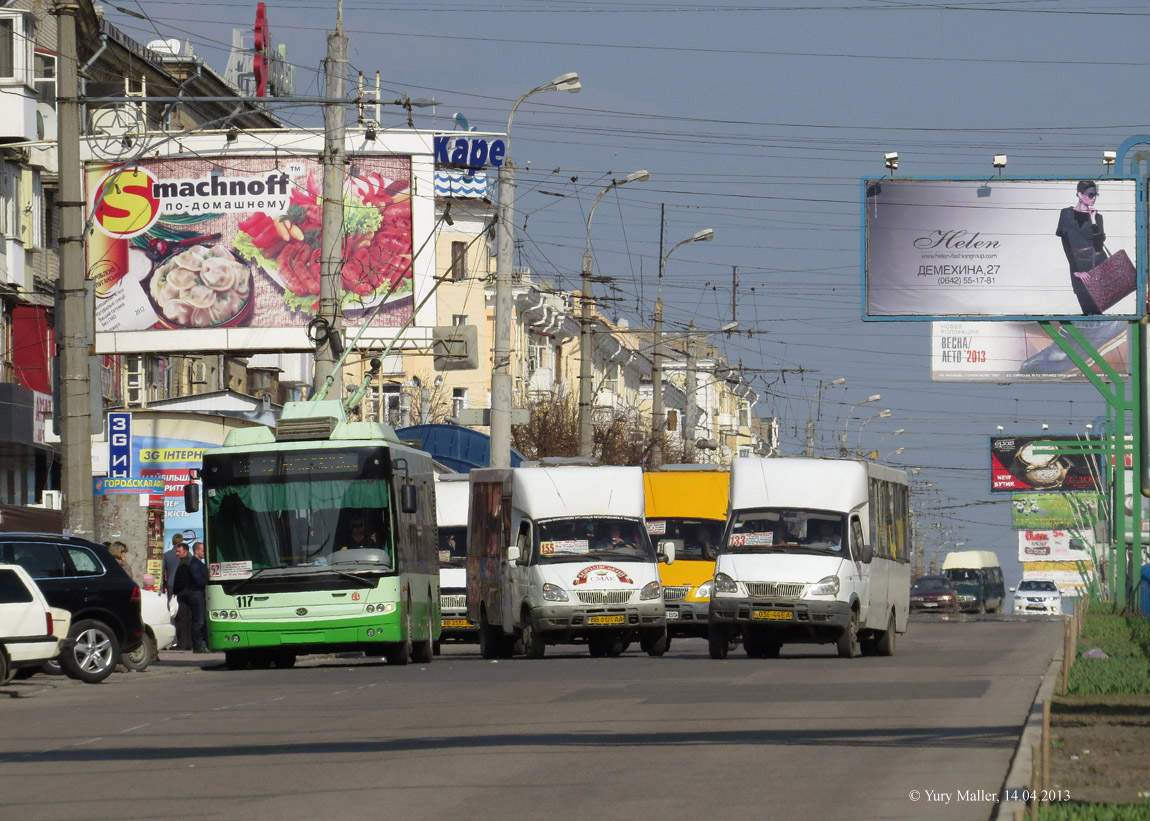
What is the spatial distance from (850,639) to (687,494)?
673 cm

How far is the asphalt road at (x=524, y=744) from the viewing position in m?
11.1

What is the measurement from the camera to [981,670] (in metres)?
23.0

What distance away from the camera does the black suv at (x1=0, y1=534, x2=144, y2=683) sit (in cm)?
2375

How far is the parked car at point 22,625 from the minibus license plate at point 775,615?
9368mm

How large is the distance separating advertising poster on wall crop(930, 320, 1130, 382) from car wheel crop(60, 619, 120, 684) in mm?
57589

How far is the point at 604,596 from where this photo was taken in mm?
28266

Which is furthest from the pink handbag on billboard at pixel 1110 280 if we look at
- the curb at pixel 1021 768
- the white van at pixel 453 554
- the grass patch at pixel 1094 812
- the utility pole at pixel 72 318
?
the grass patch at pixel 1094 812

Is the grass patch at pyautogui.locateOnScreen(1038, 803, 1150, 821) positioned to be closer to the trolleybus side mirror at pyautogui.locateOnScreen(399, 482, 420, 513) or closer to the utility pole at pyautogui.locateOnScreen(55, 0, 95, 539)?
the trolleybus side mirror at pyautogui.locateOnScreen(399, 482, 420, 513)

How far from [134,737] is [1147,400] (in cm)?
799

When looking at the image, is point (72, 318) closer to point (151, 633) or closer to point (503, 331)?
point (151, 633)

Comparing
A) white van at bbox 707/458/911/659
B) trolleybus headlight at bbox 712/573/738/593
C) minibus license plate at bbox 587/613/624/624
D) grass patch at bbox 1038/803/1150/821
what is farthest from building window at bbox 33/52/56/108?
grass patch at bbox 1038/803/1150/821

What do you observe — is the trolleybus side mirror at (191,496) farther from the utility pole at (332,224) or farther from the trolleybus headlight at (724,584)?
the trolleybus headlight at (724,584)

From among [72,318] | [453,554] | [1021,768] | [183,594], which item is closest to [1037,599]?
[453,554]

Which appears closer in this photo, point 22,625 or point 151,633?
point 22,625
